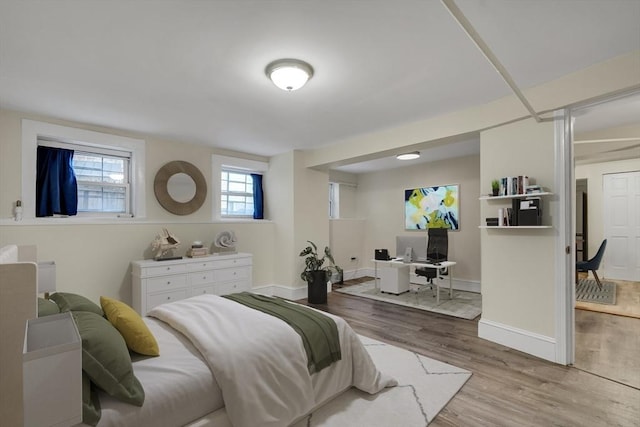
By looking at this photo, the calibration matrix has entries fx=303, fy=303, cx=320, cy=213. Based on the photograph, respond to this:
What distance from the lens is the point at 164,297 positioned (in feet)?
11.9

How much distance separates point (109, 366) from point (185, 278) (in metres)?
2.60

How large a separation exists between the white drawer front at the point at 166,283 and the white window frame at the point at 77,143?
35.9 inches

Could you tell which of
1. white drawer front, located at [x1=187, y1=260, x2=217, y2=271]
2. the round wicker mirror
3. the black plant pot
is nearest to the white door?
the black plant pot

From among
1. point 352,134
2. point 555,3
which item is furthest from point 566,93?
point 352,134

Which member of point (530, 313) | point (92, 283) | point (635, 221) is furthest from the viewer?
point (635, 221)

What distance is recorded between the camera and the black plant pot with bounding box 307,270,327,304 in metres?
4.64

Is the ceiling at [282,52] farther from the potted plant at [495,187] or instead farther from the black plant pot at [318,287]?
the black plant pot at [318,287]

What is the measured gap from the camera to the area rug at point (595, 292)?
14.4ft

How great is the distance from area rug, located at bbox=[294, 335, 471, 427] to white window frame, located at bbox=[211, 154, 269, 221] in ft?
10.5

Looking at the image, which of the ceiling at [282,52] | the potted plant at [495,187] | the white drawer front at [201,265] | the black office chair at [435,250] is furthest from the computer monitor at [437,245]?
the white drawer front at [201,265]

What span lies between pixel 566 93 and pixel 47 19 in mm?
3685

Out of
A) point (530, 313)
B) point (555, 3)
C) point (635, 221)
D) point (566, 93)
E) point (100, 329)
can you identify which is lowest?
point (530, 313)

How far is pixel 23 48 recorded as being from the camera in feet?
6.63

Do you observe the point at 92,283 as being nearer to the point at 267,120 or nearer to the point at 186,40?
the point at 267,120
